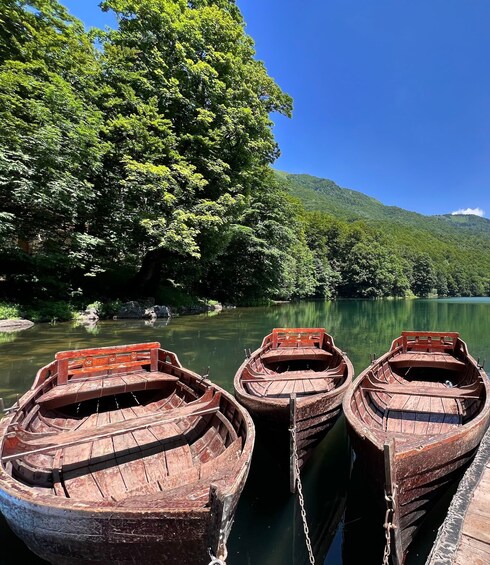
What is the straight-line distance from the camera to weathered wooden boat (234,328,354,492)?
417cm

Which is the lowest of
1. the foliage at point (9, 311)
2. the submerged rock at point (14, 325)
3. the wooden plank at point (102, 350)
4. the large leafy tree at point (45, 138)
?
the submerged rock at point (14, 325)

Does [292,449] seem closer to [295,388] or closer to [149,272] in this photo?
[295,388]

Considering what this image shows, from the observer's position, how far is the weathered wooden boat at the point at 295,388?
4.17 m

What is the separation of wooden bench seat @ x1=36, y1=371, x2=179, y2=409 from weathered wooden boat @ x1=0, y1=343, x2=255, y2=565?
0.06 feet

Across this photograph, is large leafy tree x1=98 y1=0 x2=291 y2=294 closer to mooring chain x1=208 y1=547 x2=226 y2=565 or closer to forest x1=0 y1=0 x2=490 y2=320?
forest x1=0 y1=0 x2=490 y2=320

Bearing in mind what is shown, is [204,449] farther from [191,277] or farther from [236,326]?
[191,277]

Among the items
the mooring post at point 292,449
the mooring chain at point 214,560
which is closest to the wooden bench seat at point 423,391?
the mooring post at point 292,449

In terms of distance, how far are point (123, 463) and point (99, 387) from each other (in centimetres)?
175

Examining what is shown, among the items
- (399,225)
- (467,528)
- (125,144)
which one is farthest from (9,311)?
(399,225)

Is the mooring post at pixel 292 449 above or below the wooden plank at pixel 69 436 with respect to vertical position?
below

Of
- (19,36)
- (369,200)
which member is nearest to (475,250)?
(369,200)

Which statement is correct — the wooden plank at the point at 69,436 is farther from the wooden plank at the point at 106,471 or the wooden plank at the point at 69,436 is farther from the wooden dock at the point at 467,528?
the wooden dock at the point at 467,528

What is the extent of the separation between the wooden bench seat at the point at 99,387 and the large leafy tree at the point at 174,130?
40.1 ft

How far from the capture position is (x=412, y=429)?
471cm
